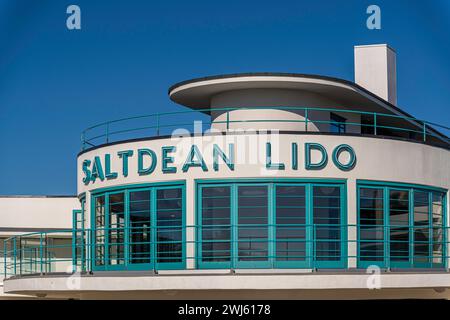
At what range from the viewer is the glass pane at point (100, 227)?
26844 mm

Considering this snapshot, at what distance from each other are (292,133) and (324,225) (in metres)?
2.54

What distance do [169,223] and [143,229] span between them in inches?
38.4

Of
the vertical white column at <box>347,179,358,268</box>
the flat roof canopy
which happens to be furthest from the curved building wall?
the flat roof canopy

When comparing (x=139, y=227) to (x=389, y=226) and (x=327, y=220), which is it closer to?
(x=327, y=220)

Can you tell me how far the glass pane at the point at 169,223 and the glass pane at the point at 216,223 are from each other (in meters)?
0.68

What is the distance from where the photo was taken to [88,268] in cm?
2669

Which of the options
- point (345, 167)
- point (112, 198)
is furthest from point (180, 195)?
point (345, 167)

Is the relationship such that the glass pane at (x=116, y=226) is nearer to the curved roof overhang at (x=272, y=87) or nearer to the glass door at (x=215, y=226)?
the glass door at (x=215, y=226)

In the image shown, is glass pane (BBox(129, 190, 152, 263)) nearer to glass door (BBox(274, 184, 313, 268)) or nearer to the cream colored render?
the cream colored render

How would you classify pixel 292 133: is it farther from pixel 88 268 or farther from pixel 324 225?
pixel 88 268

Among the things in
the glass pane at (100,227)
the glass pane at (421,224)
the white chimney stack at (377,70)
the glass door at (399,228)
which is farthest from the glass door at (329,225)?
the white chimney stack at (377,70)

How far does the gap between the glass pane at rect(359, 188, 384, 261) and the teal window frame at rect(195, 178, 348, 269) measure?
550mm

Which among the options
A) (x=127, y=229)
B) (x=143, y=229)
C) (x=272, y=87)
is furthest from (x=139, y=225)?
(x=272, y=87)
